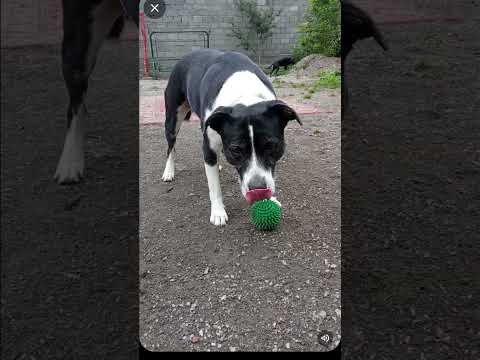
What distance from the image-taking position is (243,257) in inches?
82.8

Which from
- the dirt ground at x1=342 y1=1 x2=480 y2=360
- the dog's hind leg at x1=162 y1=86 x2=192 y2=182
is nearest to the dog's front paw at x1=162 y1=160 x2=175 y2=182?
the dog's hind leg at x1=162 y1=86 x2=192 y2=182

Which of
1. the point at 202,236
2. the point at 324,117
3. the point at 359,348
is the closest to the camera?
the point at 359,348

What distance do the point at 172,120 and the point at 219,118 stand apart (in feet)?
2.87

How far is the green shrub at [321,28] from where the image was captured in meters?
1.76

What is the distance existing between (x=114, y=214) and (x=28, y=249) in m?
0.43

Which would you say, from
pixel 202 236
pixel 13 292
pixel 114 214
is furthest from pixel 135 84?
pixel 13 292

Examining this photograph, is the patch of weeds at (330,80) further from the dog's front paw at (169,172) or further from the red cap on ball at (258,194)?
the dog's front paw at (169,172)

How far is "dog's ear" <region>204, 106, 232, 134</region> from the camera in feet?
7.14

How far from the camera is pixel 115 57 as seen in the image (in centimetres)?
181

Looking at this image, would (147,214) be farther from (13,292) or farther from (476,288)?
(476,288)

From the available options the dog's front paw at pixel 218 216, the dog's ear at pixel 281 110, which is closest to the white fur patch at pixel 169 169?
the dog's front paw at pixel 218 216

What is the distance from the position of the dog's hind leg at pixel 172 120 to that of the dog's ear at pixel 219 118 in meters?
0.57

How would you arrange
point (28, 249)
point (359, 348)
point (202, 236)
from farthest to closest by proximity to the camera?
point (202, 236) → point (28, 249) → point (359, 348)

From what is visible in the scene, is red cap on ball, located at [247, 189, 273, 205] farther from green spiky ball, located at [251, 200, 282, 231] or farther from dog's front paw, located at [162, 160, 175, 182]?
dog's front paw, located at [162, 160, 175, 182]
